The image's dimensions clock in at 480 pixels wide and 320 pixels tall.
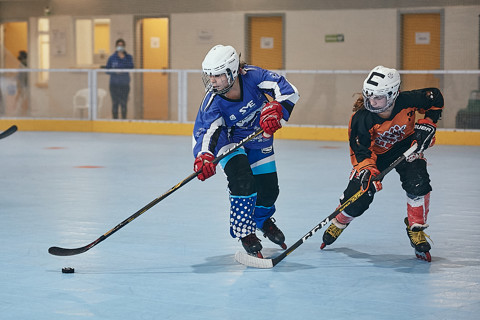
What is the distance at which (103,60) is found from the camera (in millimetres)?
17141

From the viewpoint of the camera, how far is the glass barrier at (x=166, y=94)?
11.2 meters

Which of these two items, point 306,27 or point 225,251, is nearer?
point 225,251

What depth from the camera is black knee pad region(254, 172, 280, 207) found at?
4496 mm

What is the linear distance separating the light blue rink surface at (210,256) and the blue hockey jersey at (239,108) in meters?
0.61

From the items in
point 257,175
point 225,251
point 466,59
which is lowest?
point 225,251

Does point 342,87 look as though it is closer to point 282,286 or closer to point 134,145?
point 134,145

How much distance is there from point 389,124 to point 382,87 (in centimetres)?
24

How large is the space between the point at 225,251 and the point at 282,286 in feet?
2.71

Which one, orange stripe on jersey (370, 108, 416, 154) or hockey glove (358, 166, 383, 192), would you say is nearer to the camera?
hockey glove (358, 166, 383, 192)

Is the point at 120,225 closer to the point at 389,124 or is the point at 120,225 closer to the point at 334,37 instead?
the point at 389,124

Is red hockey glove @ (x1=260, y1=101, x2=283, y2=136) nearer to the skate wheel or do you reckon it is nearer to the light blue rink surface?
the light blue rink surface

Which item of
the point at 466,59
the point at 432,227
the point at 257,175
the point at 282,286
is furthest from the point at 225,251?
the point at 466,59

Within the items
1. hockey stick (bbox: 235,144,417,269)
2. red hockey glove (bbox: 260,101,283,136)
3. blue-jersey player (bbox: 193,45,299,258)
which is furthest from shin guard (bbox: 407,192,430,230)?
red hockey glove (bbox: 260,101,283,136)

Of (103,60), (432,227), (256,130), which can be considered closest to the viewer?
(256,130)
